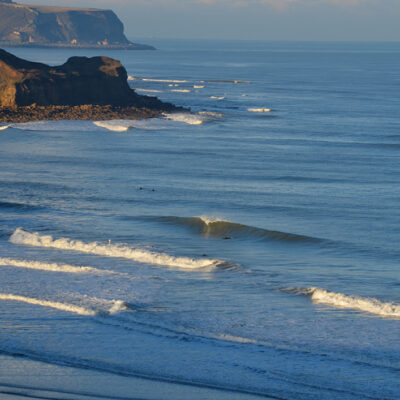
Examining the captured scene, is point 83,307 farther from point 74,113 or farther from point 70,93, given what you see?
point 70,93

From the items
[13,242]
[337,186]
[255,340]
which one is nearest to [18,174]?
[13,242]

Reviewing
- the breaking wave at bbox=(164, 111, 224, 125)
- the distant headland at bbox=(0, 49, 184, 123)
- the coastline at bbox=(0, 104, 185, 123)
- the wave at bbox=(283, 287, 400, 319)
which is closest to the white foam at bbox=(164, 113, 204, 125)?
the breaking wave at bbox=(164, 111, 224, 125)

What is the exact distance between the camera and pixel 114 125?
5378cm

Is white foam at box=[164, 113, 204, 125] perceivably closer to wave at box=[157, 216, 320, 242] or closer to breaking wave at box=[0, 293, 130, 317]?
wave at box=[157, 216, 320, 242]

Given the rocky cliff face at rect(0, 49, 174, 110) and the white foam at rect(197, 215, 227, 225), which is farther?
the rocky cliff face at rect(0, 49, 174, 110)

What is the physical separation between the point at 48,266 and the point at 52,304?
10.9 feet

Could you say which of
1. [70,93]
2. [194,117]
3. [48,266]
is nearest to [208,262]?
[48,266]

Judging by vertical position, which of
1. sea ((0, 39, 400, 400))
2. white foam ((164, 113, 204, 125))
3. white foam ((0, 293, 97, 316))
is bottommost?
white foam ((0, 293, 97, 316))

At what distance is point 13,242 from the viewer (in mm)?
21922

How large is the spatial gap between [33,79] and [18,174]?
27.2 meters

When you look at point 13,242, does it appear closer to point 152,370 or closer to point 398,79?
point 152,370

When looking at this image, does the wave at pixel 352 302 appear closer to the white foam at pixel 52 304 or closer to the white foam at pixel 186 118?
the white foam at pixel 52 304

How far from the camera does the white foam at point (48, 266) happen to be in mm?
18844

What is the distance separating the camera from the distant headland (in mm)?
57781
